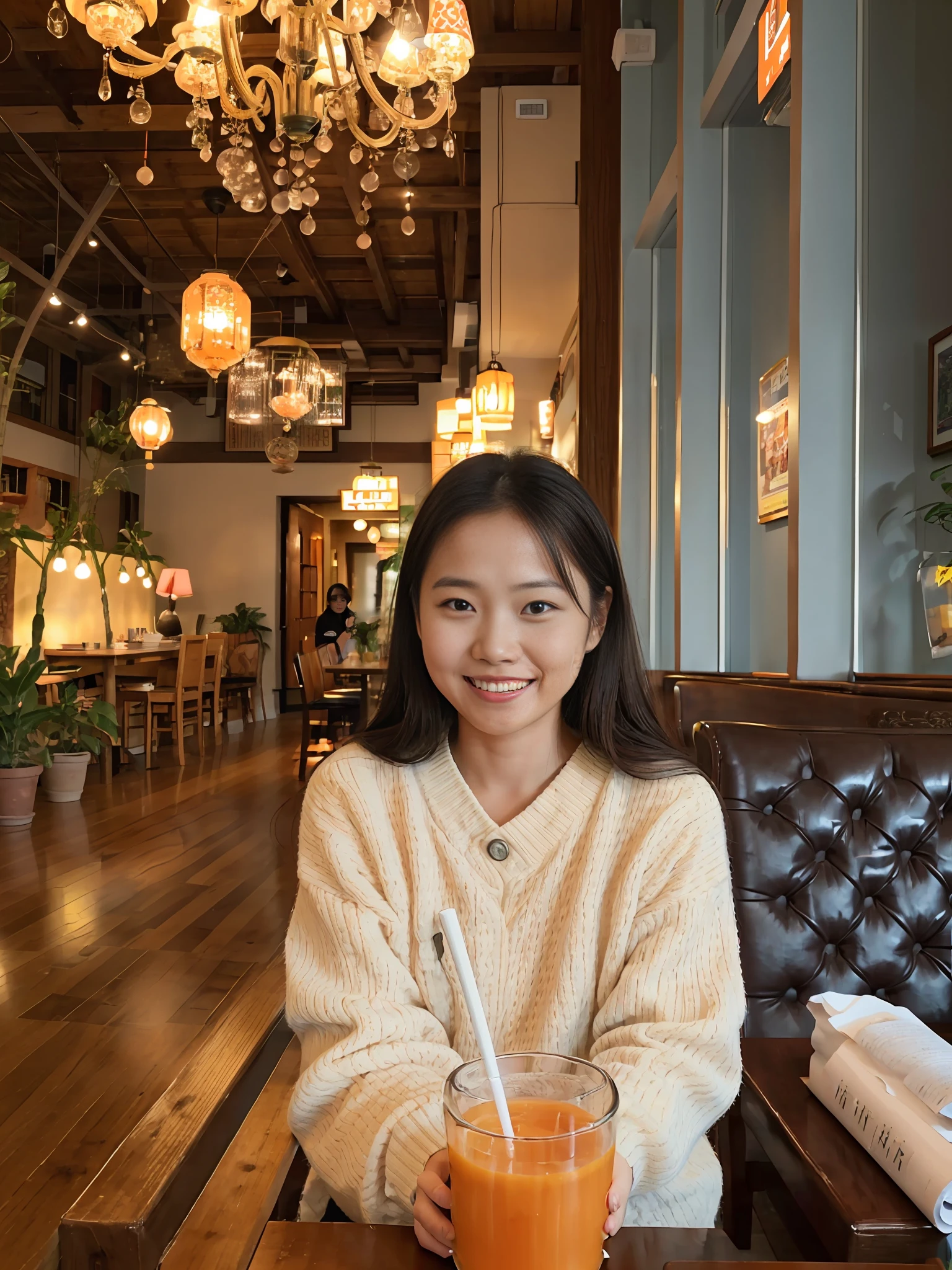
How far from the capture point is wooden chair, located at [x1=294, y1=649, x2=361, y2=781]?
23.6 feet

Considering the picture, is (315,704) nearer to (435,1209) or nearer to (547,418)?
(547,418)

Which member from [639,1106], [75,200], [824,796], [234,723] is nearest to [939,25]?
[824,796]

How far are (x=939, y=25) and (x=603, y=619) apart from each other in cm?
216

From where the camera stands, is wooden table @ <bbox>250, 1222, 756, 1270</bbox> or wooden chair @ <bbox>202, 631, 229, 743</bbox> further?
wooden chair @ <bbox>202, 631, 229, 743</bbox>

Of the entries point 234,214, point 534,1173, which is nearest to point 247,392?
point 234,214

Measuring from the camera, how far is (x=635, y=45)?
15.5 ft

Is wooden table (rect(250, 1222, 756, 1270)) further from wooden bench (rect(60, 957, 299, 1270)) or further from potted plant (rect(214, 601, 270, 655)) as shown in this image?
potted plant (rect(214, 601, 270, 655))

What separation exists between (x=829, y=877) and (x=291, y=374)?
5.16m

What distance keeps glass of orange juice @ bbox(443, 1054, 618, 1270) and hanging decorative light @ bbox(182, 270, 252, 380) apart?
→ 4358mm

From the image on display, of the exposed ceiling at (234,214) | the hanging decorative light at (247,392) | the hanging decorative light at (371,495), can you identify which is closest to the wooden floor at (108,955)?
the hanging decorative light at (247,392)

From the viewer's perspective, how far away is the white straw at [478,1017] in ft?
2.18

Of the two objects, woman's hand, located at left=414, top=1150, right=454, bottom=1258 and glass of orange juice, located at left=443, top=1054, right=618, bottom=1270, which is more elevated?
glass of orange juice, located at left=443, top=1054, right=618, bottom=1270

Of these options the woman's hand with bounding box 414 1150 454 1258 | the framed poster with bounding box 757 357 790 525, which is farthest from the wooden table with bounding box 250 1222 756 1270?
the framed poster with bounding box 757 357 790 525

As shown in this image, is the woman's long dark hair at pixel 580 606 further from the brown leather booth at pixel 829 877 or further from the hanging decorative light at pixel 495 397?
the hanging decorative light at pixel 495 397
